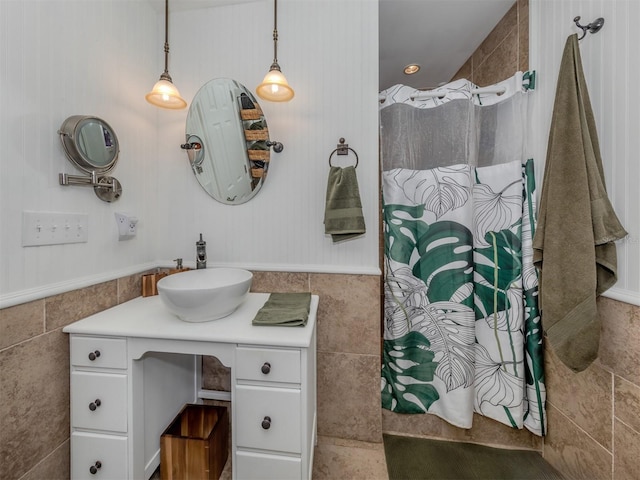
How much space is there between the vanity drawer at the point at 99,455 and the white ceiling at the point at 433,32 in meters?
2.36

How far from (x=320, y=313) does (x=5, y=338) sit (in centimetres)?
112

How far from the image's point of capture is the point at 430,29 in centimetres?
164

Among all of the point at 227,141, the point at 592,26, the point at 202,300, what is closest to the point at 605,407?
the point at 592,26

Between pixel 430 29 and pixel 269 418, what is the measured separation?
2.21 m

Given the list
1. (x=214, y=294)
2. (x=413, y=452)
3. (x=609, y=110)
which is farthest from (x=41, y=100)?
(x=413, y=452)

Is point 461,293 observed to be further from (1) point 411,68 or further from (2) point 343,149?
(1) point 411,68

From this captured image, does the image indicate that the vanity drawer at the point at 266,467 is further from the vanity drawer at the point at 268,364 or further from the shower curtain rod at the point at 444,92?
the shower curtain rod at the point at 444,92

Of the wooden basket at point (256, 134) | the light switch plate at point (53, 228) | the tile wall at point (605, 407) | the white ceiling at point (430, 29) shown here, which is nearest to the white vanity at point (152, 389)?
the light switch plate at point (53, 228)

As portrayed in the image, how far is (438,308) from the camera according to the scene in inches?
53.3

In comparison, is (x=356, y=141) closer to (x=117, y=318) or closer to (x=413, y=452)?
(x=117, y=318)

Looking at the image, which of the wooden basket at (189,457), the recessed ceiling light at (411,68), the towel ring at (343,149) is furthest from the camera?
the recessed ceiling light at (411,68)

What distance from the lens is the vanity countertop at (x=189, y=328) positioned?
2.93 ft

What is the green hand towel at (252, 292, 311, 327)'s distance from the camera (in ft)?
3.19

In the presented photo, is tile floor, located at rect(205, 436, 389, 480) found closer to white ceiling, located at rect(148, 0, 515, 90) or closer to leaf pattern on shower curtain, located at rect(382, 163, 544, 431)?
leaf pattern on shower curtain, located at rect(382, 163, 544, 431)
